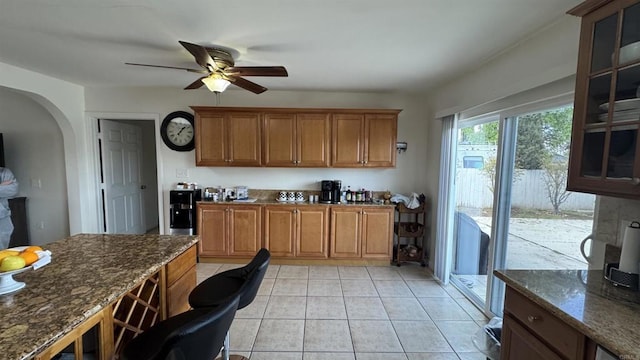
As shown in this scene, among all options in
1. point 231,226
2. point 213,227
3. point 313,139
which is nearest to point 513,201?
point 313,139

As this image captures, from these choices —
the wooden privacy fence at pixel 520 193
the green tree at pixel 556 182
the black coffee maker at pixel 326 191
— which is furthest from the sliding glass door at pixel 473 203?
the black coffee maker at pixel 326 191

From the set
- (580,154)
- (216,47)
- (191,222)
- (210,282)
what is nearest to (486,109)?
(580,154)

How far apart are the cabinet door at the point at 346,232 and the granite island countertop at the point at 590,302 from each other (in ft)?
7.63

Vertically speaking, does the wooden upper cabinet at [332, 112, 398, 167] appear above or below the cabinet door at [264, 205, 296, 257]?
above

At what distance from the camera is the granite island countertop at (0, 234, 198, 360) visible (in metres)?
0.96

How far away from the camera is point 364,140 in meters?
3.91

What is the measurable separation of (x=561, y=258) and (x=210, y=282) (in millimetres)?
2576

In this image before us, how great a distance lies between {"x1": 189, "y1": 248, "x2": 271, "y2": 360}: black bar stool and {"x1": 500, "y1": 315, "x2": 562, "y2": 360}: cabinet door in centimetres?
138

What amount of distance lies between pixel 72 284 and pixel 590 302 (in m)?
2.39

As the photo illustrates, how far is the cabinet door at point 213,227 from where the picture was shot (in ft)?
12.7

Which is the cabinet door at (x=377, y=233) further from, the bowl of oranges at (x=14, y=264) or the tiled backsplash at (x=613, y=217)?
the bowl of oranges at (x=14, y=264)

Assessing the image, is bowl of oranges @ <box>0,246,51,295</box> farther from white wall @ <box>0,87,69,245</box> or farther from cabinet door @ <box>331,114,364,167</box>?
white wall @ <box>0,87,69,245</box>

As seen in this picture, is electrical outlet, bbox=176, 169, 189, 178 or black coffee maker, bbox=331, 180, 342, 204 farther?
electrical outlet, bbox=176, 169, 189, 178

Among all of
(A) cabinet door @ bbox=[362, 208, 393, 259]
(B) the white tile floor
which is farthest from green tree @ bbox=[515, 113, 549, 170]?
(A) cabinet door @ bbox=[362, 208, 393, 259]
